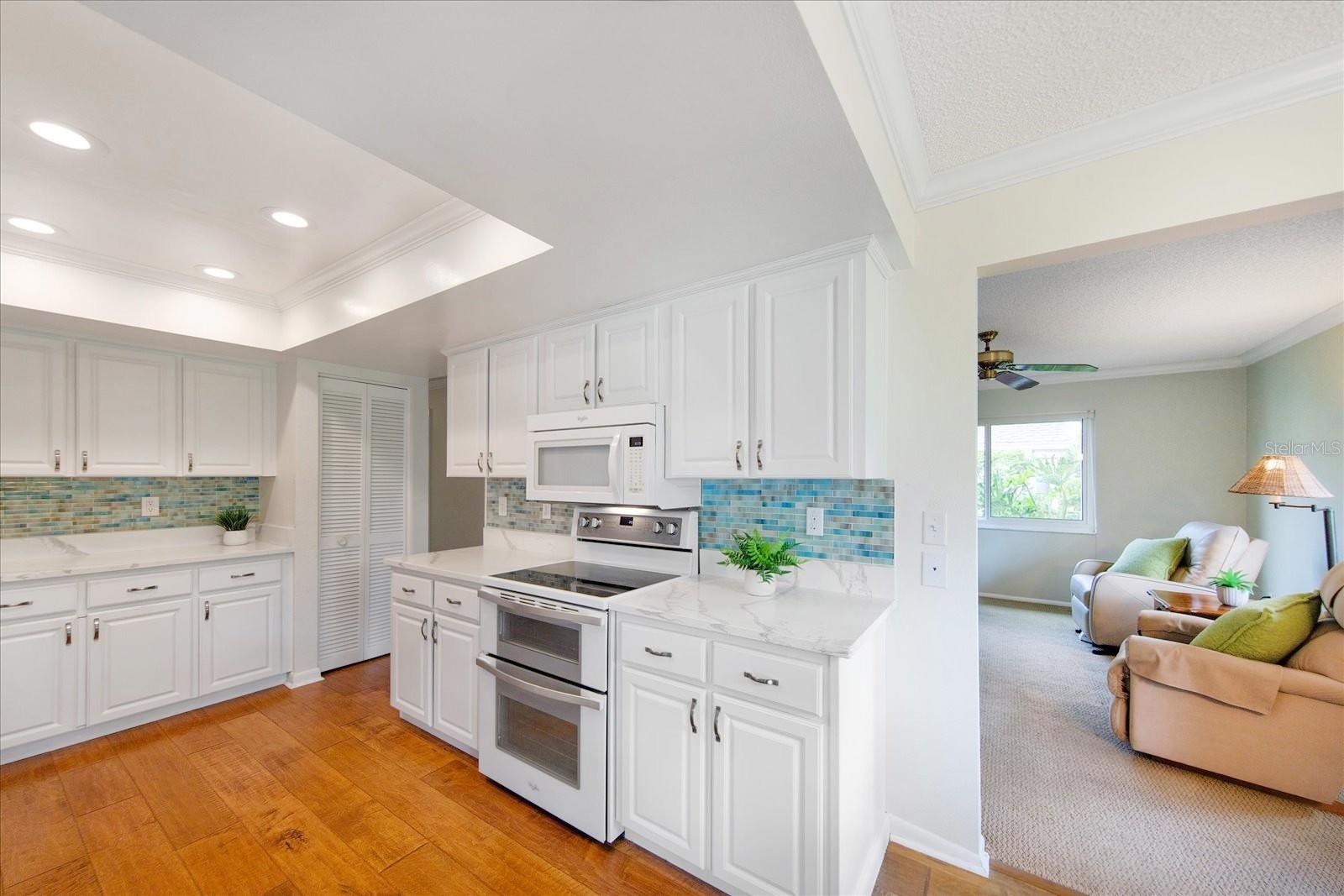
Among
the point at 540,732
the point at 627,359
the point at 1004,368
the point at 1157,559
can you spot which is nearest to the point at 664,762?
the point at 540,732

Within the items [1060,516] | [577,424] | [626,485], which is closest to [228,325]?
[577,424]

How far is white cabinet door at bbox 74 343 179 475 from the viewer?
124 inches

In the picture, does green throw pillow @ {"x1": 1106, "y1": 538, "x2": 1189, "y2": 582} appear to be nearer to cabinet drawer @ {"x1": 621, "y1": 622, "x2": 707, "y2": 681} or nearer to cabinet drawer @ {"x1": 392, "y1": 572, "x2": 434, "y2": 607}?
cabinet drawer @ {"x1": 621, "y1": 622, "x2": 707, "y2": 681}

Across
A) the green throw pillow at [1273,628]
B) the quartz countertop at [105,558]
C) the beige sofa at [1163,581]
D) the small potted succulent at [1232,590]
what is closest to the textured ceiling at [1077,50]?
the green throw pillow at [1273,628]

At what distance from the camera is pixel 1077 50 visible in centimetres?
139

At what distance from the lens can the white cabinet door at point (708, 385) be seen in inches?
85.2

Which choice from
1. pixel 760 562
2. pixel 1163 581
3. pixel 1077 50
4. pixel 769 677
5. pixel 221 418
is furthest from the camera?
pixel 1163 581

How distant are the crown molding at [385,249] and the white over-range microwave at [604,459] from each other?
972 millimetres

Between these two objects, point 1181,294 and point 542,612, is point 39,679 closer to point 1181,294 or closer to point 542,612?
point 542,612

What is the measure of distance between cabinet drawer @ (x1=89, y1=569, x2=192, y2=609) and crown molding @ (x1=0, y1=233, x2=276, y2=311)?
1.66 metres

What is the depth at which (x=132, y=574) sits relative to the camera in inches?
118

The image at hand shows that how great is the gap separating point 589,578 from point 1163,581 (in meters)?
4.41

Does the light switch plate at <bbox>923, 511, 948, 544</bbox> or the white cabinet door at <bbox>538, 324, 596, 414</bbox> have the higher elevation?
the white cabinet door at <bbox>538, 324, 596, 414</bbox>

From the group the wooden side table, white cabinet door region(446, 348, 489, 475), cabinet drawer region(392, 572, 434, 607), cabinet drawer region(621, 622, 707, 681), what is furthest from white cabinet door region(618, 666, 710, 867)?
the wooden side table
